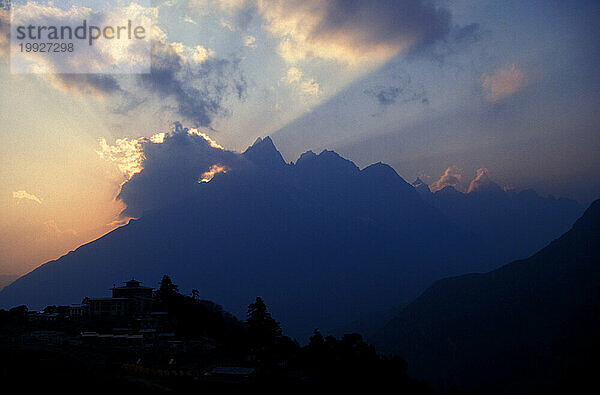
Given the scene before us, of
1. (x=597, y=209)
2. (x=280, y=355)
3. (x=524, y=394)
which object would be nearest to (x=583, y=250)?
(x=597, y=209)

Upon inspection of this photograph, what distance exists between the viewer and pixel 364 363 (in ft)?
188

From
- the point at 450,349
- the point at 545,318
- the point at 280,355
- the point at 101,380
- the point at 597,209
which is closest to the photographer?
the point at 101,380

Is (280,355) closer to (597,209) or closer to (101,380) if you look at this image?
(101,380)

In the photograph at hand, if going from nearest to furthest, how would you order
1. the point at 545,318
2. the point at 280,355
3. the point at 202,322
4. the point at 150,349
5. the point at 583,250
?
the point at 150,349 → the point at 280,355 → the point at 202,322 → the point at 545,318 → the point at 583,250

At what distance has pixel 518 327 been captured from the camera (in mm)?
147000

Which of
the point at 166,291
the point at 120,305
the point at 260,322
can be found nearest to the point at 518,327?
the point at 260,322

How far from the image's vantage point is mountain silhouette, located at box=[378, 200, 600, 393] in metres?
117

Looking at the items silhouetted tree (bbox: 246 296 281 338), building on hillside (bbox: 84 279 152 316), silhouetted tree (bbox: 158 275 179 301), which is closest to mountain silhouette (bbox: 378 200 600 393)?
silhouetted tree (bbox: 246 296 281 338)

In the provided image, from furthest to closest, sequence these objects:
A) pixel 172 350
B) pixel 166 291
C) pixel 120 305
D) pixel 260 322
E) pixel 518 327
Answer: pixel 518 327 < pixel 166 291 < pixel 120 305 < pixel 260 322 < pixel 172 350

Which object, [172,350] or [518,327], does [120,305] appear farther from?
[518,327]

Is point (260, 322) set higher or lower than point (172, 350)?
higher

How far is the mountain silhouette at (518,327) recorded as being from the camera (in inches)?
4621

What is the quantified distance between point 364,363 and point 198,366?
75.0 ft

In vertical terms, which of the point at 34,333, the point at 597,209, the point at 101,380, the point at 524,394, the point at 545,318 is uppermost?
the point at 597,209
